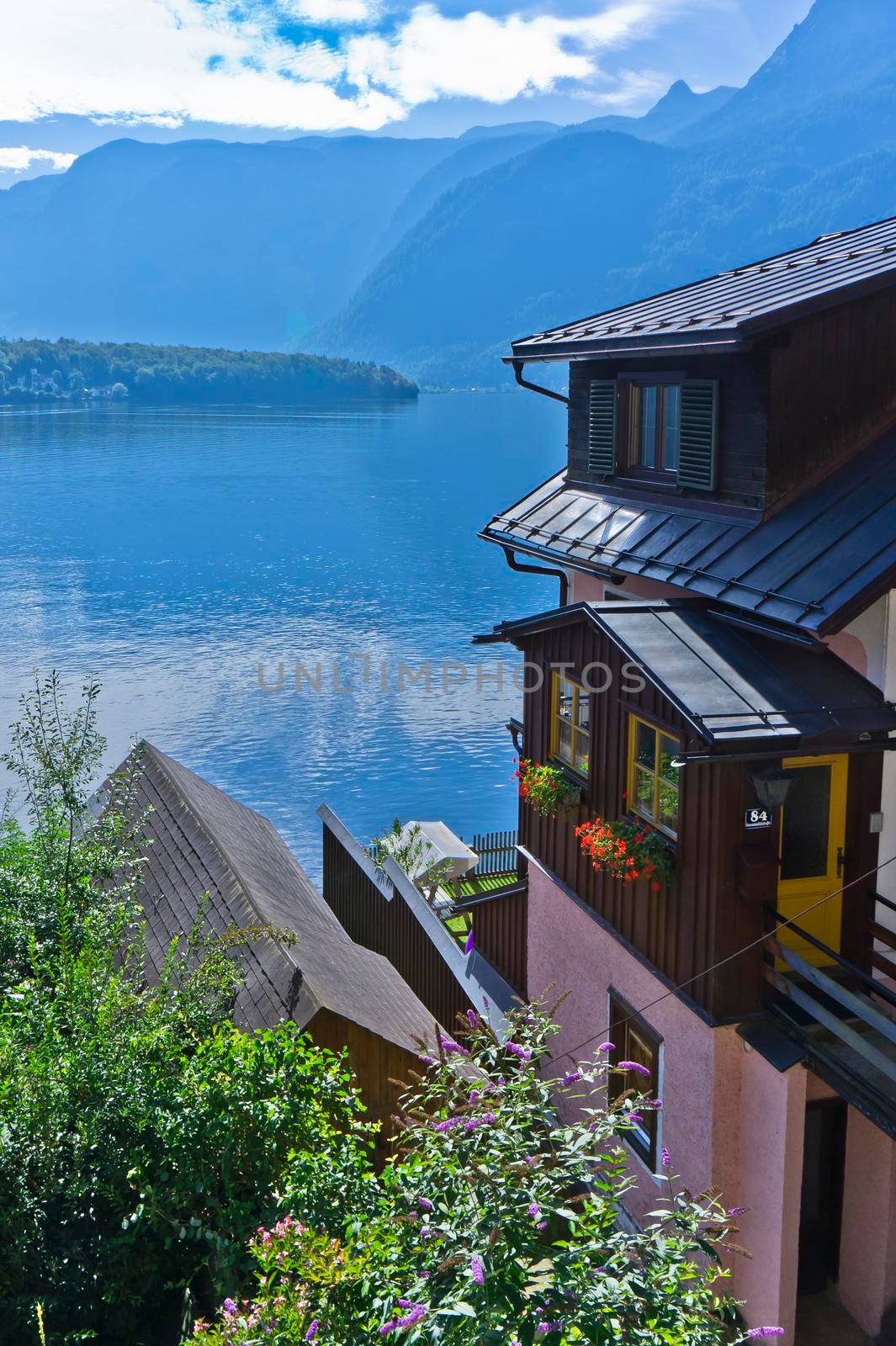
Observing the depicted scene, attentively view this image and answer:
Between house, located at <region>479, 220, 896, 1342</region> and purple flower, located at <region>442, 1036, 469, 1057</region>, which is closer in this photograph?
purple flower, located at <region>442, 1036, 469, 1057</region>

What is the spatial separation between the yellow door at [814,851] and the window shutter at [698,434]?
3294 mm

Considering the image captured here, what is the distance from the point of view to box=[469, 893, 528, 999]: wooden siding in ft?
54.1

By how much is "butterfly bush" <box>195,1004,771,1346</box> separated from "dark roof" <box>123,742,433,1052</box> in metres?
3.93

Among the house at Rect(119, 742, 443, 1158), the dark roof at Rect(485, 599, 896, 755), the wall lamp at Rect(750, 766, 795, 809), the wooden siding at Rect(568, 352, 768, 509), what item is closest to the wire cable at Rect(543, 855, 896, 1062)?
the wall lamp at Rect(750, 766, 795, 809)

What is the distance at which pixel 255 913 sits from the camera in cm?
1286

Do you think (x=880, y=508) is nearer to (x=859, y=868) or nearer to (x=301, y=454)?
(x=859, y=868)

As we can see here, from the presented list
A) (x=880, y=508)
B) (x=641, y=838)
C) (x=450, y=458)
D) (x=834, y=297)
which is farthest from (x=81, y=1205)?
(x=450, y=458)

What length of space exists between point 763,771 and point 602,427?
20.3 ft

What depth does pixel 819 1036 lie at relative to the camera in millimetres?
9289

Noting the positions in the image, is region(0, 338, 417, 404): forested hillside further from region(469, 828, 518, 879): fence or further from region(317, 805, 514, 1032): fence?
region(317, 805, 514, 1032): fence

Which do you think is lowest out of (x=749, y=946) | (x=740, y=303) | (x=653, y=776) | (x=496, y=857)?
(x=496, y=857)

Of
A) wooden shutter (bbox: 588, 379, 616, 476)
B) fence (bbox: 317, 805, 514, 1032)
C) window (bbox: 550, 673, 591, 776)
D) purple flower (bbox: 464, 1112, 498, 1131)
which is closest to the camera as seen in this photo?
purple flower (bbox: 464, 1112, 498, 1131)

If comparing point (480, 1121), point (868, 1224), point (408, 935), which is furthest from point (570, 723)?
point (408, 935)

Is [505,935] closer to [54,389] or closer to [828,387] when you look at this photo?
[828,387]
